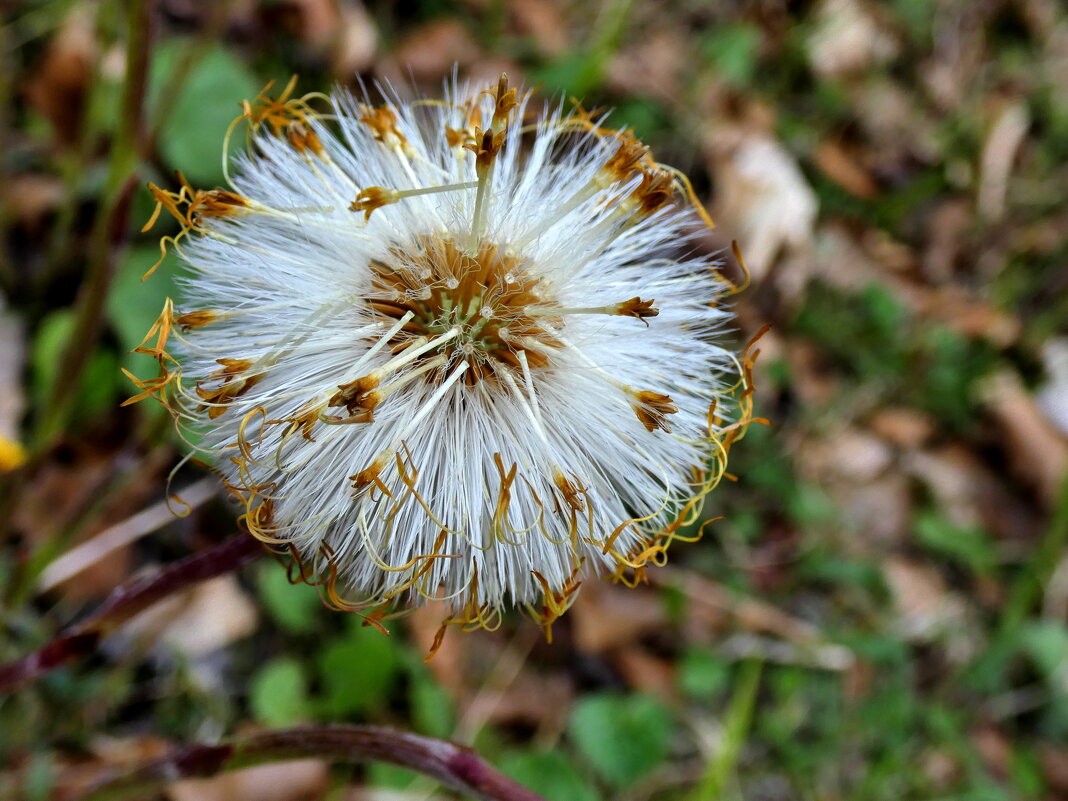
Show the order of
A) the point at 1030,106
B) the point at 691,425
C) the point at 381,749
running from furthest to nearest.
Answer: the point at 1030,106 → the point at 691,425 → the point at 381,749

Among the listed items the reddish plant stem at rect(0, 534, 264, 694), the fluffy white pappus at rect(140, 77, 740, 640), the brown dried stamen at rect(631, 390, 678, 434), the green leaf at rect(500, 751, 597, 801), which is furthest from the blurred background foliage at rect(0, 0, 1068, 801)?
the brown dried stamen at rect(631, 390, 678, 434)

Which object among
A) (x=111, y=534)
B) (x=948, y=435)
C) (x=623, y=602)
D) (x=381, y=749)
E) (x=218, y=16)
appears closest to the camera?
(x=381, y=749)

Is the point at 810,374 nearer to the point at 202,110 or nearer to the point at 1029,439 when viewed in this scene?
the point at 1029,439

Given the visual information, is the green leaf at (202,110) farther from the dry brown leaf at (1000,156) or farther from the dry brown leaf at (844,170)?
the dry brown leaf at (1000,156)

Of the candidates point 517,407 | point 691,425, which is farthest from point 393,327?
point 691,425

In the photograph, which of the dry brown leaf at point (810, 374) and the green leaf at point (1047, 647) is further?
the dry brown leaf at point (810, 374)

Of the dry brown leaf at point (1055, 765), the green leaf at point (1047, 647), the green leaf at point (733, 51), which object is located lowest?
the dry brown leaf at point (1055, 765)

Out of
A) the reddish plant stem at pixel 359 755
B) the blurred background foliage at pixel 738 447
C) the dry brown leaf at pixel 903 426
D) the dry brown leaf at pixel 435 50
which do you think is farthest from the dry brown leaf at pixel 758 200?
the reddish plant stem at pixel 359 755

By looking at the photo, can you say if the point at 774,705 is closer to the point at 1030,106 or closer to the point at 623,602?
the point at 623,602
